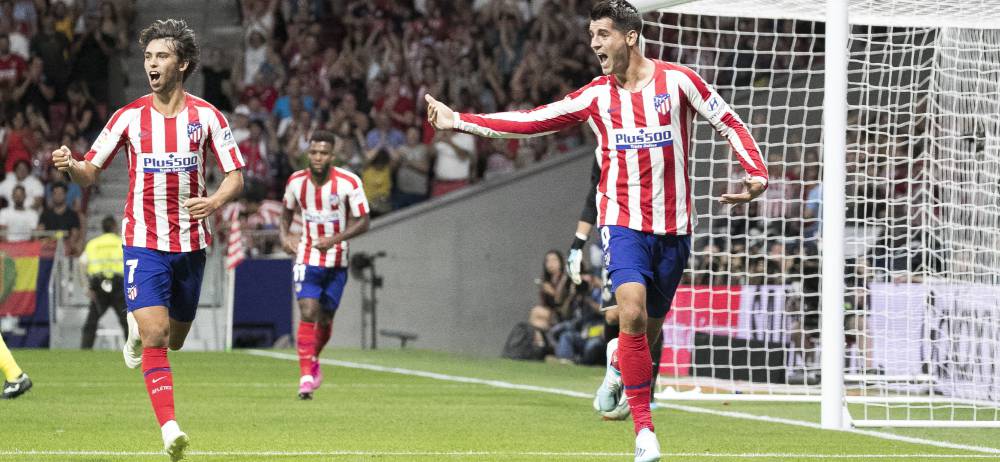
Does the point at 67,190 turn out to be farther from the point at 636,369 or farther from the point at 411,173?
the point at 636,369

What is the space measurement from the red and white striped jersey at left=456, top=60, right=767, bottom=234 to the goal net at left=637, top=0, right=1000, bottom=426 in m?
3.47

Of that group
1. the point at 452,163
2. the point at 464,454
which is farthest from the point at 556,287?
the point at 464,454

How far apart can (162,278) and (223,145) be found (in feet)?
2.47

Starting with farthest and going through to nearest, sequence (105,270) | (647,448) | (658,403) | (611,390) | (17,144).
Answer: (17,144) → (105,270) → (658,403) → (611,390) → (647,448)

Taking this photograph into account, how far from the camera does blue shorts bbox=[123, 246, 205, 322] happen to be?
7645 millimetres

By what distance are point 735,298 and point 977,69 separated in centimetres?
334

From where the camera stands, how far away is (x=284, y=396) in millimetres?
12656

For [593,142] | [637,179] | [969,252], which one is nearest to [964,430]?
[969,252]

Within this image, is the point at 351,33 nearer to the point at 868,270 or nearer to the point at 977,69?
the point at 868,270

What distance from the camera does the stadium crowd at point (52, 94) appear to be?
21844mm

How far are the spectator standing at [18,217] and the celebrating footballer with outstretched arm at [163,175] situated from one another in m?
14.5

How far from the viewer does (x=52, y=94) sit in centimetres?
2416

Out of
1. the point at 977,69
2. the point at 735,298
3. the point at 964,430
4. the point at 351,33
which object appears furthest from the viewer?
the point at 351,33

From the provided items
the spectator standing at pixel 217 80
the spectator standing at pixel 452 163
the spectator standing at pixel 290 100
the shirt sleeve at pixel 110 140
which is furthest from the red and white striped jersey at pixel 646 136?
the spectator standing at pixel 217 80
